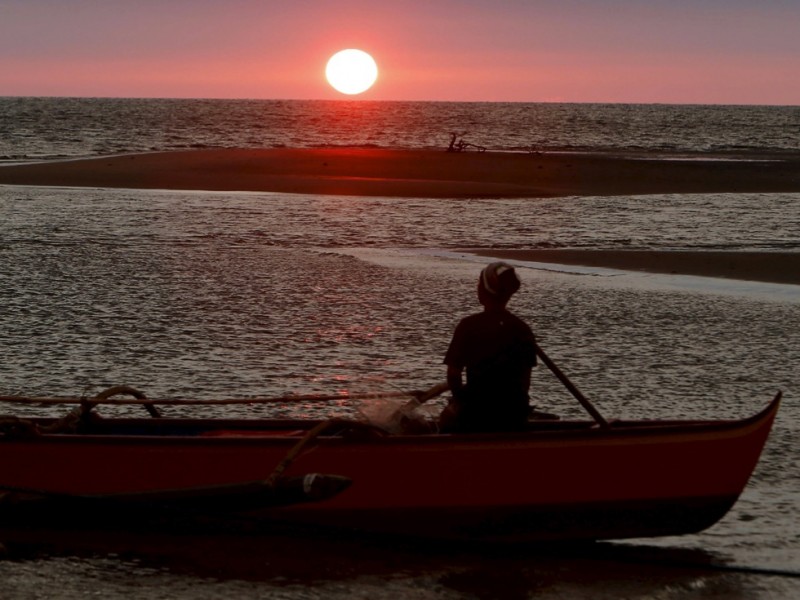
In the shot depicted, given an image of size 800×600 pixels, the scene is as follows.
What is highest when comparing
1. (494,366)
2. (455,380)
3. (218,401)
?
(494,366)

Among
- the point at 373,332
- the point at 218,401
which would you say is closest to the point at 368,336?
the point at 373,332

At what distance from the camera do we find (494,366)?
750 cm

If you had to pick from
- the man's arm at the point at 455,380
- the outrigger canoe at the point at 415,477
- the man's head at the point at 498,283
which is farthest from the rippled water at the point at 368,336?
the man's head at the point at 498,283

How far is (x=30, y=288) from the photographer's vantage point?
661 inches

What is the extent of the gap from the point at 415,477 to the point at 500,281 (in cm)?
126

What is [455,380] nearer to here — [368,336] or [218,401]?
[218,401]

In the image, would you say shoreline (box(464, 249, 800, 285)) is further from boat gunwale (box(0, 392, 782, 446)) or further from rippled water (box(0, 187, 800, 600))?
boat gunwale (box(0, 392, 782, 446))

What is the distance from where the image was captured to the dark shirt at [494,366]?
7.48 meters

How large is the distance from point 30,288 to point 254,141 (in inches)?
2025

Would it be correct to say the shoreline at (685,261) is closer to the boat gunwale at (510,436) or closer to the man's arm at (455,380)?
the boat gunwale at (510,436)

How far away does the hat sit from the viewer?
7.35m

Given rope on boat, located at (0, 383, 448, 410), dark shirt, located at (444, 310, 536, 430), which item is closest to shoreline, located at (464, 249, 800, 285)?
rope on boat, located at (0, 383, 448, 410)

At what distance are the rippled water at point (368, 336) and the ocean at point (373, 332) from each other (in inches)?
1.2

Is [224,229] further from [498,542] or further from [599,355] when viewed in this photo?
[498,542]
